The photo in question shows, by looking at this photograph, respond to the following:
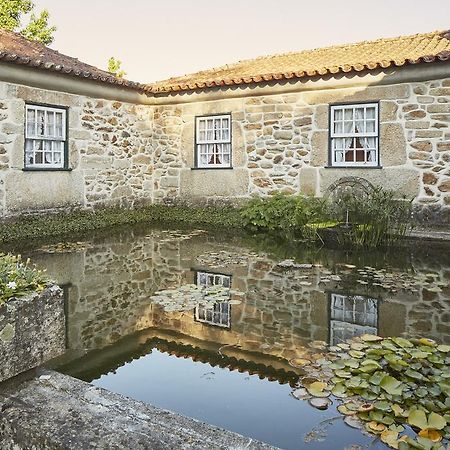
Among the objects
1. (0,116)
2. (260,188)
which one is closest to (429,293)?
(260,188)

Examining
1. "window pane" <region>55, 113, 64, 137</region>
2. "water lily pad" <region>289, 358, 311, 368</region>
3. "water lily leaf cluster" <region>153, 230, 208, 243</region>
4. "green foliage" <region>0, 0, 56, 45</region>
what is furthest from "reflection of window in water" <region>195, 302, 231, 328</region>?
"green foliage" <region>0, 0, 56, 45</region>

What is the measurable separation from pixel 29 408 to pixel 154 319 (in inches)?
79.3

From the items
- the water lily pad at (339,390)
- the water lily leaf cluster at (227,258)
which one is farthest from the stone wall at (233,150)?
the water lily pad at (339,390)

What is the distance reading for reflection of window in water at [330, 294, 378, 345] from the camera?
3.53 meters

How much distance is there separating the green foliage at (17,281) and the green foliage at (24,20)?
69.6ft

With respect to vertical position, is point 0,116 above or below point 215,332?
above

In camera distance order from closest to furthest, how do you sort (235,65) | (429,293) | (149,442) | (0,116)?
1. (149,442)
2. (429,293)
3. (0,116)
4. (235,65)

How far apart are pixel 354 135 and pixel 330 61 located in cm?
237

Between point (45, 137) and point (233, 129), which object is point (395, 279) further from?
A: point (45, 137)

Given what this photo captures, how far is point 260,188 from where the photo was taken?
33.7 ft

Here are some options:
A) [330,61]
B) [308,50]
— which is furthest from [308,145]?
[308,50]

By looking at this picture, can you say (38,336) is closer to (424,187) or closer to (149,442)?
(149,442)

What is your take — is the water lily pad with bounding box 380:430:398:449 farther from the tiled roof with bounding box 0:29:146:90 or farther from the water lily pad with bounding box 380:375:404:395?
the tiled roof with bounding box 0:29:146:90

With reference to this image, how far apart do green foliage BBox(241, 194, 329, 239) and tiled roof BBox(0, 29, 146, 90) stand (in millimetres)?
4253
